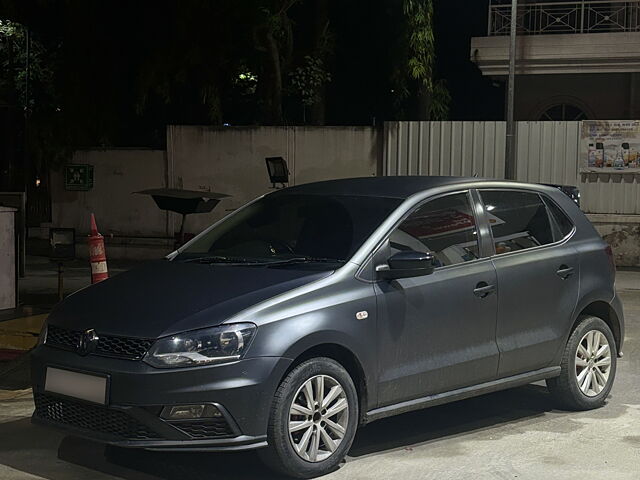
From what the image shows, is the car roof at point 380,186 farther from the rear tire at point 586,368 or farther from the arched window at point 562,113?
the arched window at point 562,113

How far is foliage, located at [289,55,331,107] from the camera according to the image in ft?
75.5

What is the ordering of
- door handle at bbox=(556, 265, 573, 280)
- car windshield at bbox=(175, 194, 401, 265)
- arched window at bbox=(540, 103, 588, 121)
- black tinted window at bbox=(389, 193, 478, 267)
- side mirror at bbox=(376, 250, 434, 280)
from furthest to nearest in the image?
arched window at bbox=(540, 103, 588, 121) → door handle at bbox=(556, 265, 573, 280) → black tinted window at bbox=(389, 193, 478, 267) → car windshield at bbox=(175, 194, 401, 265) → side mirror at bbox=(376, 250, 434, 280)

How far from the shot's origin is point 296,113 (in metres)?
25.8

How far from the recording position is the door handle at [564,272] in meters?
7.12

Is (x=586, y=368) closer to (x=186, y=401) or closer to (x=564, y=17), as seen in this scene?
(x=186, y=401)

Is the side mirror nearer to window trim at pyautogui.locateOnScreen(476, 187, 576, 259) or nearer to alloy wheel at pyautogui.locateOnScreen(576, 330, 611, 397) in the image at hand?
window trim at pyautogui.locateOnScreen(476, 187, 576, 259)

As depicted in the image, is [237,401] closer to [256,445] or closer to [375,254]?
[256,445]

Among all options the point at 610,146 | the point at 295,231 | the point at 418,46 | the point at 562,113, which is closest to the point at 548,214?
the point at 295,231

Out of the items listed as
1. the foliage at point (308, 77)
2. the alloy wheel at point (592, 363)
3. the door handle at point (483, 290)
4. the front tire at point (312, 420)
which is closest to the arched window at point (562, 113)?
the foliage at point (308, 77)

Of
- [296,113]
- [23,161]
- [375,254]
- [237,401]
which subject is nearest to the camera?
[237,401]

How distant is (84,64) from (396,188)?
14703 millimetres

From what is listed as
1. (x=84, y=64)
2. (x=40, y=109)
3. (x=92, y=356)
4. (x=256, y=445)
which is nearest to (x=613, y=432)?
(x=256, y=445)

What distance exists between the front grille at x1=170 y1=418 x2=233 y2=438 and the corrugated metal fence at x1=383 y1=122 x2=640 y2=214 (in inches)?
514

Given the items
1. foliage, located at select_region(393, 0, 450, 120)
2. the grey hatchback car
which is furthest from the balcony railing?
the grey hatchback car
